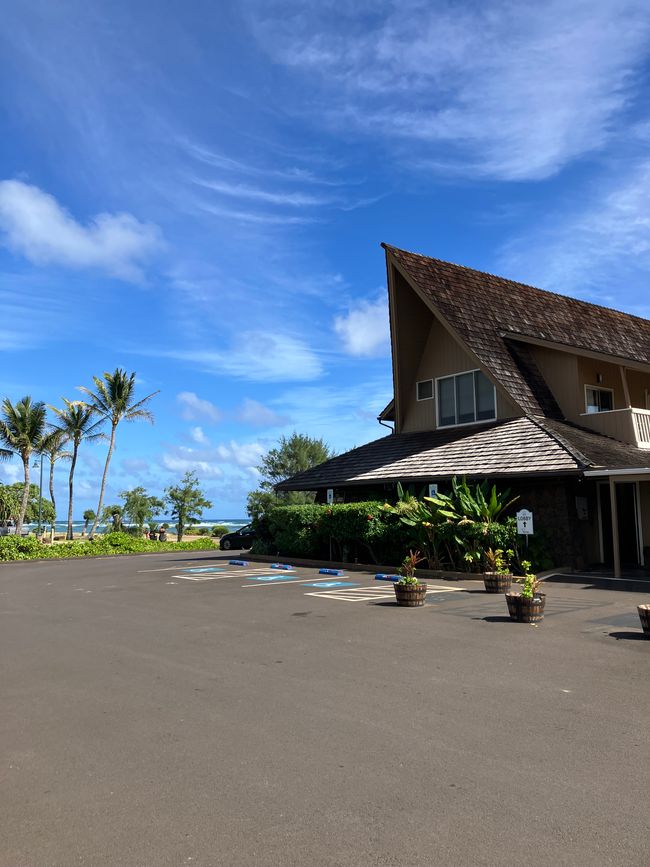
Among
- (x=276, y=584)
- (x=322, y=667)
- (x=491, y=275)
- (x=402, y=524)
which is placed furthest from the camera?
(x=491, y=275)

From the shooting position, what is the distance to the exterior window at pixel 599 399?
21656 millimetres

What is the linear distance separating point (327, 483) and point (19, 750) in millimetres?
18517

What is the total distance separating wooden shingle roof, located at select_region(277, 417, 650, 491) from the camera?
16.9m

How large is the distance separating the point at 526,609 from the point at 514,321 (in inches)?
615

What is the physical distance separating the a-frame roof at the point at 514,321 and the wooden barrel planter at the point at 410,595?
9.60 metres

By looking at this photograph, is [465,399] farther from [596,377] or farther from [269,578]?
[269,578]

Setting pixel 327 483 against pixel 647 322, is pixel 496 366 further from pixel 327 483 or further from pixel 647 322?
pixel 647 322

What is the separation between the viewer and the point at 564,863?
341 centimetres

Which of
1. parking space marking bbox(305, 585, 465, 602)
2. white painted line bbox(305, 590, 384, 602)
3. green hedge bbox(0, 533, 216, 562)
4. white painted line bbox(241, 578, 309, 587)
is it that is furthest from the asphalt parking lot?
green hedge bbox(0, 533, 216, 562)

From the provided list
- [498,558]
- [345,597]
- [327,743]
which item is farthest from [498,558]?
[327,743]

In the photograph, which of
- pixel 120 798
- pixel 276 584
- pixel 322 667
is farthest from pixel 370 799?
pixel 276 584

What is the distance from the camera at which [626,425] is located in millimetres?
19828

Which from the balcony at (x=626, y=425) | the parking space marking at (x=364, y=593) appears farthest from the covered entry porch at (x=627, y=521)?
the parking space marking at (x=364, y=593)

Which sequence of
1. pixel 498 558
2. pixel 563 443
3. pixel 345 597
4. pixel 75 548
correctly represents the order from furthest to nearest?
pixel 75 548, pixel 563 443, pixel 498 558, pixel 345 597
